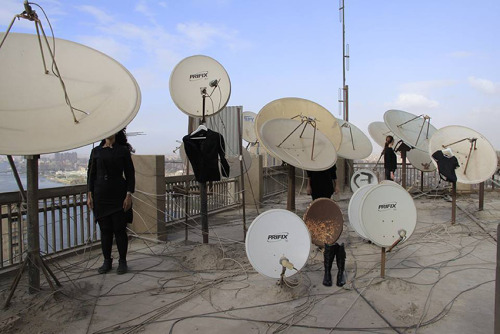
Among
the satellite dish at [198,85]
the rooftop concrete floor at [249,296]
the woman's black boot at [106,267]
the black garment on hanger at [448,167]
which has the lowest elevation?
the rooftop concrete floor at [249,296]

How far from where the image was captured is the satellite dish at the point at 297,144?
195 inches

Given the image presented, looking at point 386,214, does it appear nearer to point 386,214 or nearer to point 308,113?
point 386,214

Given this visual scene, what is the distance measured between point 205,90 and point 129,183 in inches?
78.3

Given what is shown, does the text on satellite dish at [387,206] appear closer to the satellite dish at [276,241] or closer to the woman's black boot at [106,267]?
the satellite dish at [276,241]

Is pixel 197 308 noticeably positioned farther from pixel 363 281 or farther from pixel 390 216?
pixel 390 216

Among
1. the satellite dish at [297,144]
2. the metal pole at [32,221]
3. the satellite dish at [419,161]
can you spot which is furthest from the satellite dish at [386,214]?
the satellite dish at [419,161]

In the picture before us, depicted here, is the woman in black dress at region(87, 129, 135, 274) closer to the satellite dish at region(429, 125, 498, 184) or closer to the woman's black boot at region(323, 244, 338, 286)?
the woman's black boot at region(323, 244, 338, 286)

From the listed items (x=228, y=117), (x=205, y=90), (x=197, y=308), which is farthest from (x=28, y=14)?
(x=228, y=117)

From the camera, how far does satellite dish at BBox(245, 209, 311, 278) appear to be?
3695 millimetres

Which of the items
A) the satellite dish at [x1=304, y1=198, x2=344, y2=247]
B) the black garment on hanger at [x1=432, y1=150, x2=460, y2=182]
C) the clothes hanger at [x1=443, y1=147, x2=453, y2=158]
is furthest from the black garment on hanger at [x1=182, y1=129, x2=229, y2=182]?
the clothes hanger at [x1=443, y1=147, x2=453, y2=158]

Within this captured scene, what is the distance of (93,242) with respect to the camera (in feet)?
18.5

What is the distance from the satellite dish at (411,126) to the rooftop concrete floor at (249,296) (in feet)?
15.0

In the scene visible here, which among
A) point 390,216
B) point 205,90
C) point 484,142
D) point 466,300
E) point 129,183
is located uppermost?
point 205,90

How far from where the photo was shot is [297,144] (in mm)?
5477
